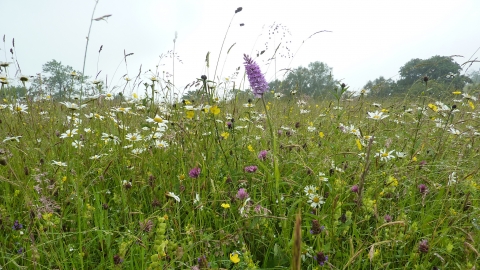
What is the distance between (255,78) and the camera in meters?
1.67

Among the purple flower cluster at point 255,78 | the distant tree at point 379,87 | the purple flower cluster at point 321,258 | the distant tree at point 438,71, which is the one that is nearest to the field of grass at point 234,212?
the purple flower cluster at point 321,258

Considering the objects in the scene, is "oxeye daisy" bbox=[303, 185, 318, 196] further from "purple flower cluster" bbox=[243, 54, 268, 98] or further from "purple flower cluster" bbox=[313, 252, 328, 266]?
"purple flower cluster" bbox=[243, 54, 268, 98]

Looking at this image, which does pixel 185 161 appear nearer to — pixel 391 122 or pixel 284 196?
pixel 284 196

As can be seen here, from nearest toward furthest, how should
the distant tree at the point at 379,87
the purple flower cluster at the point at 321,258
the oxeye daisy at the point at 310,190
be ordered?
the purple flower cluster at the point at 321,258, the oxeye daisy at the point at 310,190, the distant tree at the point at 379,87

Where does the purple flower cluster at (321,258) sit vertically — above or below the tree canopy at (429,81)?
below

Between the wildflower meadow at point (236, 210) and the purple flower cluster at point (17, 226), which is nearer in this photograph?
the wildflower meadow at point (236, 210)

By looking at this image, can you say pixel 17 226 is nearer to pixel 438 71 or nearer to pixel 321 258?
pixel 321 258

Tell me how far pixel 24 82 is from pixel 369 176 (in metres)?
3.05

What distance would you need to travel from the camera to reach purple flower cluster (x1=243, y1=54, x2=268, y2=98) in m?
1.66

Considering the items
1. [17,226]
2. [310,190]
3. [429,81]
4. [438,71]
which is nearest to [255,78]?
[310,190]

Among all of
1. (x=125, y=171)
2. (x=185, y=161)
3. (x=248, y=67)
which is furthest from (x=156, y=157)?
(x=248, y=67)

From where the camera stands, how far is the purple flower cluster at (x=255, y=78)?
1.66 m

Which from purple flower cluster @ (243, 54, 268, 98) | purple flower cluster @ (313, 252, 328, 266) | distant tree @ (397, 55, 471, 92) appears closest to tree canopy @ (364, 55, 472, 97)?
distant tree @ (397, 55, 471, 92)

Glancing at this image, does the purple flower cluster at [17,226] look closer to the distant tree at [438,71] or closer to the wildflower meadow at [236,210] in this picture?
the wildflower meadow at [236,210]
